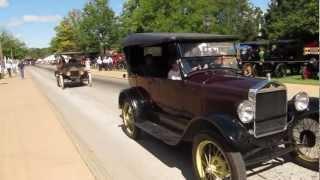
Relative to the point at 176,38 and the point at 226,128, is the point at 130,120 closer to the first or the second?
the point at 176,38

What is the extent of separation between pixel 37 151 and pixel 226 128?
4593mm

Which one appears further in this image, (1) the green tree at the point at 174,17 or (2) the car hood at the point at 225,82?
(1) the green tree at the point at 174,17

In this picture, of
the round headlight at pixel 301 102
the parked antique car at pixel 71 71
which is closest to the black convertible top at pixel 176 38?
the round headlight at pixel 301 102

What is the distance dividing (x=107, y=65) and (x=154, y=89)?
41.3 meters

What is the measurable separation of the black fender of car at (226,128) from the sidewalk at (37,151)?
79.6 inches

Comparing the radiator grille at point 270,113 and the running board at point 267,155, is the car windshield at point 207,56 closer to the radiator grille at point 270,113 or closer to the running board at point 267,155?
the radiator grille at point 270,113

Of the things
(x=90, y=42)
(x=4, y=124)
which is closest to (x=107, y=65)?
(x=90, y=42)

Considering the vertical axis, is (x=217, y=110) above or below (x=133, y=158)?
above

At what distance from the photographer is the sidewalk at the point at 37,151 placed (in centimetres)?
724

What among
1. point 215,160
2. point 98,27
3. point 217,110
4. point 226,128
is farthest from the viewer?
point 98,27

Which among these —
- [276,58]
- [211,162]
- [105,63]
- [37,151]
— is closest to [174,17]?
[276,58]

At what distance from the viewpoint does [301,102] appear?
6.87m

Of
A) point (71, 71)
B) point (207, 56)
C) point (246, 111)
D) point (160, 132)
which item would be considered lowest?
point (160, 132)

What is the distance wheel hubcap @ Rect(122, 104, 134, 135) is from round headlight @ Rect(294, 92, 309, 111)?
3.74m
